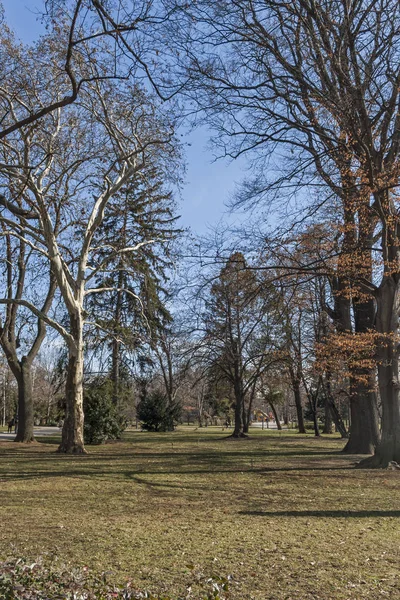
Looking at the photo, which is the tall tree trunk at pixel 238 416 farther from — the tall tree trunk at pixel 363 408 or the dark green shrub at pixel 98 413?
the tall tree trunk at pixel 363 408

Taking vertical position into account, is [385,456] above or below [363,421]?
below

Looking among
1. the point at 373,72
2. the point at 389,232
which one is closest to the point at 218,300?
the point at 389,232

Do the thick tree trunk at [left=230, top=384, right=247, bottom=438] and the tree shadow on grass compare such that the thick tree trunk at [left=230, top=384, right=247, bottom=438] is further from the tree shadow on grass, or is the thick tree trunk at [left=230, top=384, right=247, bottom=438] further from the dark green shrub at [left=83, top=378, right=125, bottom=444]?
the tree shadow on grass

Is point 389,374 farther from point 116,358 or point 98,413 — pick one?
point 116,358

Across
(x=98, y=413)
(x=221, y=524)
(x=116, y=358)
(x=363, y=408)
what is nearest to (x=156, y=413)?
(x=116, y=358)

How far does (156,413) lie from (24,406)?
1273 centimetres

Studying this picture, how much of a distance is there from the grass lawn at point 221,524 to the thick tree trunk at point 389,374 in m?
0.75

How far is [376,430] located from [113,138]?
13139mm

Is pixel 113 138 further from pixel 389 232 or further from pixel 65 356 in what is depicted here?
pixel 65 356

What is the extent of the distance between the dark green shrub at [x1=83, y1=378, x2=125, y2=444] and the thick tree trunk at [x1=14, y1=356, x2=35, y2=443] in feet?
8.36

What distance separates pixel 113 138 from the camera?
1797 cm

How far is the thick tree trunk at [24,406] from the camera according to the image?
23.8 m

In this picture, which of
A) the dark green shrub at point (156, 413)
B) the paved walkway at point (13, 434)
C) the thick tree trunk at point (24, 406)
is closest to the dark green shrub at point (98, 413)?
the thick tree trunk at point (24, 406)

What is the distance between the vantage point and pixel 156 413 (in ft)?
116
